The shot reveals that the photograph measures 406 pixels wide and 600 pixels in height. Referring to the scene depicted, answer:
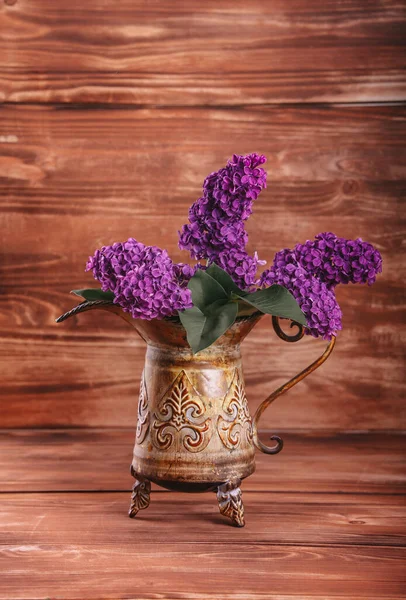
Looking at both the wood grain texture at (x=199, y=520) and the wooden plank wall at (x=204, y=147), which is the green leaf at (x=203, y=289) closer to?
the wood grain texture at (x=199, y=520)

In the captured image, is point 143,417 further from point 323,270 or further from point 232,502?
point 323,270

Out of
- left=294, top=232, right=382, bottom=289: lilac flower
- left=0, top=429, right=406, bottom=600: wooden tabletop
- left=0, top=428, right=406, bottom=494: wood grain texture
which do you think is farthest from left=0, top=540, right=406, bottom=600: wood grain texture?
left=294, top=232, right=382, bottom=289: lilac flower

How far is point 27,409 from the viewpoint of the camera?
144cm

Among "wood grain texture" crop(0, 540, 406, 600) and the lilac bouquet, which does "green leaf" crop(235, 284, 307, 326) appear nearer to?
the lilac bouquet

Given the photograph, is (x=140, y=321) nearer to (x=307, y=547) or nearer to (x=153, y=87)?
(x=307, y=547)

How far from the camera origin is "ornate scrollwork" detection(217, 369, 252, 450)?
91 centimetres

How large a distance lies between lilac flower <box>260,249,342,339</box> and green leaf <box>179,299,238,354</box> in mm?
70

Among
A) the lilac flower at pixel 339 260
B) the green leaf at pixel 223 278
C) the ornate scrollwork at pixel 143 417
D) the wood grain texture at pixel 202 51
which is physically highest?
the wood grain texture at pixel 202 51

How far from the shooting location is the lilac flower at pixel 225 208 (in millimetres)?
866

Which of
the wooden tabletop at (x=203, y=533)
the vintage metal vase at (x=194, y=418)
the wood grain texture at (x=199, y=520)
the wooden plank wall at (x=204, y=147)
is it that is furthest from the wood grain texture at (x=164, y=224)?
the vintage metal vase at (x=194, y=418)

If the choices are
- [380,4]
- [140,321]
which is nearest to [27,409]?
[140,321]

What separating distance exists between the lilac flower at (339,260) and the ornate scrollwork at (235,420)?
16cm

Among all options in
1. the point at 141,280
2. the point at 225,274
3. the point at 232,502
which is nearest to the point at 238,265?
the point at 225,274

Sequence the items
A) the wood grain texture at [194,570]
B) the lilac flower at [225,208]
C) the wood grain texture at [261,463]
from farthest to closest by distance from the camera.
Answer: the wood grain texture at [261,463] < the lilac flower at [225,208] < the wood grain texture at [194,570]
